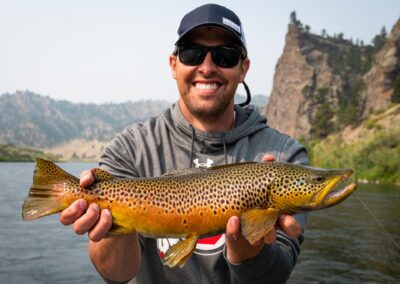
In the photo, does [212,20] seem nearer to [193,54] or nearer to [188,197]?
[193,54]

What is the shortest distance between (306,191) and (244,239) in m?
0.59

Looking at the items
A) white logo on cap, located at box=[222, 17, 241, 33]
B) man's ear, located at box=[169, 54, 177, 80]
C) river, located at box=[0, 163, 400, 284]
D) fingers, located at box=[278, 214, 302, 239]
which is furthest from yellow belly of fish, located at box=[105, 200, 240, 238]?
river, located at box=[0, 163, 400, 284]

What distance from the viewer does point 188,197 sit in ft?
11.2

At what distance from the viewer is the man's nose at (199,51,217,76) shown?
409 centimetres

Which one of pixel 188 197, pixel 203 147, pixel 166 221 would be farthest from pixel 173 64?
pixel 166 221

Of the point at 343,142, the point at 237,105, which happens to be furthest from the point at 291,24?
the point at 237,105

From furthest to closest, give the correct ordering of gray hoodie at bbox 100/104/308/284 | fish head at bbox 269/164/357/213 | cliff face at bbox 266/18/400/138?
cliff face at bbox 266/18/400/138
gray hoodie at bbox 100/104/308/284
fish head at bbox 269/164/357/213

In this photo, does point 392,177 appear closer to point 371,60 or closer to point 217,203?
point 217,203

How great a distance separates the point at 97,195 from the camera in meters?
3.42

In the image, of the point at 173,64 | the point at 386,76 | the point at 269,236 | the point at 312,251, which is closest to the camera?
the point at 269,236

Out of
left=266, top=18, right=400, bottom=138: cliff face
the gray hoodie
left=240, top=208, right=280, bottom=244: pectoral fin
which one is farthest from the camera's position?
left=266, top=18, right=400, bottom=138: cliff face

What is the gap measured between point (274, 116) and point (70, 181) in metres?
130

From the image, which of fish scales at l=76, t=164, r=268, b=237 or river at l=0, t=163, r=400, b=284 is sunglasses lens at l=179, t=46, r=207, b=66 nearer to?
fish scales at l=76, t=164, r=268, b=237

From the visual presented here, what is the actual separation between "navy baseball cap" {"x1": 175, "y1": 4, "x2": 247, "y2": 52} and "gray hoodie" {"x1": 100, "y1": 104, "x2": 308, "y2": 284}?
850mm
